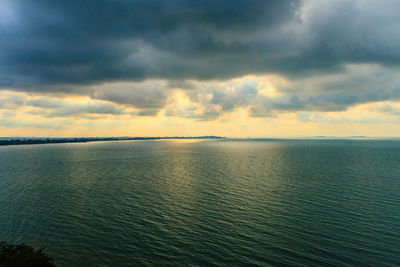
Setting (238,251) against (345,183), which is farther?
(345,183)

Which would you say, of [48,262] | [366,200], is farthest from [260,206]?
[48,262]

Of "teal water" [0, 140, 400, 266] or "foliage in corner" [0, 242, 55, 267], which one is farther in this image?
"teal water" [0, 140, 400, 266]

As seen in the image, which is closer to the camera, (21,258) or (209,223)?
(21,258)

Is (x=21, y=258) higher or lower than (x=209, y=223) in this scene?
higher

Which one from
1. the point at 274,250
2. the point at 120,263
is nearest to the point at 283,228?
the point at 274,250

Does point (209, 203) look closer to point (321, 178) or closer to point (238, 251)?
point (238, 251)

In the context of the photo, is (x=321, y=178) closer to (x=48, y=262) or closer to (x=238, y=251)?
(x=238, y=251)

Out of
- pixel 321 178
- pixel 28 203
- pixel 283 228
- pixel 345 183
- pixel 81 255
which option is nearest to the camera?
pixel 81 255

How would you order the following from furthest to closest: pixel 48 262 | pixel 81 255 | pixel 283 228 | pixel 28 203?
1. pixel 28 203
2. pixel 283 228
3. pixel 81 255
4. pixel 48 262

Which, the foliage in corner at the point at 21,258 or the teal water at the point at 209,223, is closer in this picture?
the foliage in corner at the point at 21,258
